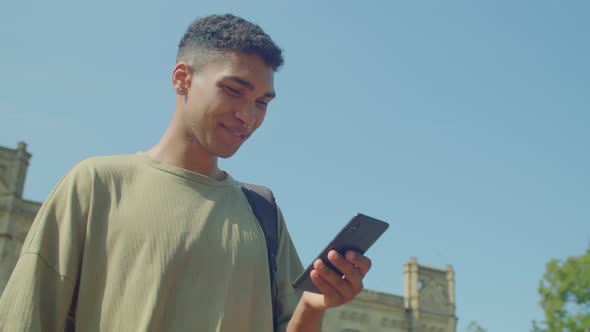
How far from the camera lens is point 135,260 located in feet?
7.61

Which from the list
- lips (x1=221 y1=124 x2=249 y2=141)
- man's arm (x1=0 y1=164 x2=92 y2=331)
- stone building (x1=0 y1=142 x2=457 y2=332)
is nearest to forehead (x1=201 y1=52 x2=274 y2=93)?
lips (x1=221 y1=124 x2=249 y2=141)

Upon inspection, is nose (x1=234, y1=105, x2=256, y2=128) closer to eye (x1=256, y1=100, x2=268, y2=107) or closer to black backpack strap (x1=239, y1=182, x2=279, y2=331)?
eye (x1=256, y1=100, x2=268, y2=107)

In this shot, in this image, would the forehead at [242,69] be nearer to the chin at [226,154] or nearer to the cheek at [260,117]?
the cheek at [260,117]

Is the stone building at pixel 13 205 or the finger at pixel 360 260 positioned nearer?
the finger at pixel 360 260

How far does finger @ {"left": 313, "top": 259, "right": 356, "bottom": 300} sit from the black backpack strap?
24 cm

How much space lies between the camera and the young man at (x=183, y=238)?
226 centimetres

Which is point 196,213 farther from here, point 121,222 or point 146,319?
point 146,319

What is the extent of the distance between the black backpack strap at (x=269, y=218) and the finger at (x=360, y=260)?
0.32 meters

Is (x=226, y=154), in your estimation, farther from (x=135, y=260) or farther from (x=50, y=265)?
(x=50, y=265)

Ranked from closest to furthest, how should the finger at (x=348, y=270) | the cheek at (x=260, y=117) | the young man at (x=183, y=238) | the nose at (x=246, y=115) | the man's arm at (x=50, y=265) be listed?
1. the man's arm at (x=50, y=265)
2. the young man at (x=183, y=238)
3. the finger at (x=348, y=270)
4. the nose at (x=246, y=115)
5. the cheek at (x=260, y=117)

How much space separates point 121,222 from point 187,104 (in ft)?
1.73

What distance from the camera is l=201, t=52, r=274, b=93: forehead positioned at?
8.50ft

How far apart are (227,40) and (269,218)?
0.69m

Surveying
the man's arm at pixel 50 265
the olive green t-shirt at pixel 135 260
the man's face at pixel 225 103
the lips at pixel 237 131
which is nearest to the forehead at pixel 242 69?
the man's face at pixel 225 103
